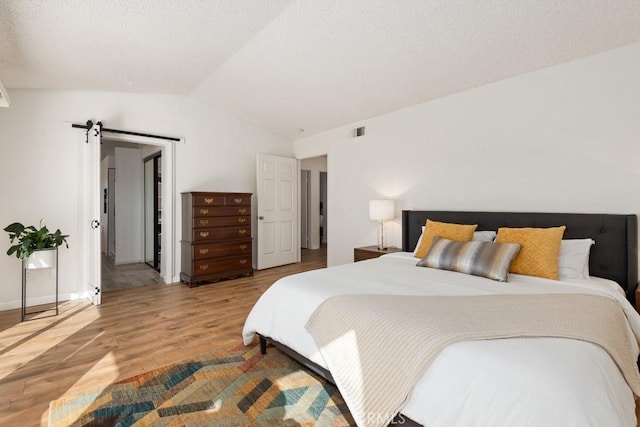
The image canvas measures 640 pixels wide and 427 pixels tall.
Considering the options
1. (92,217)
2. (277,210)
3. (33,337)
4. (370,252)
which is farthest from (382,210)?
(33,337)

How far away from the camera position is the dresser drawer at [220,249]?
14.7 ft

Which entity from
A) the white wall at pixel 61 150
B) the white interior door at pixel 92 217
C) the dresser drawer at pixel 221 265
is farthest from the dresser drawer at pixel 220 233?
the white interior door at pixel 92 217

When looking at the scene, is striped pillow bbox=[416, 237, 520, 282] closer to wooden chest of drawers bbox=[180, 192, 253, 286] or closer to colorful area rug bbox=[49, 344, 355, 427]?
colorful area rug bbox=[49, 344, 355, 427]

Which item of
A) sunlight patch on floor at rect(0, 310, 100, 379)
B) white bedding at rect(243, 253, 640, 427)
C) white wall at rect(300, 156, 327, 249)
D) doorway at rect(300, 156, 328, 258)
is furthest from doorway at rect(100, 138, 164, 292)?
white bedding at rect(243, 253, 640, 427)

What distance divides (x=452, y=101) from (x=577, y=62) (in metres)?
1.13

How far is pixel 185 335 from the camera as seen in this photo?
277cm

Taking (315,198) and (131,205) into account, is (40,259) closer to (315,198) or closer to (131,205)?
(131,205)

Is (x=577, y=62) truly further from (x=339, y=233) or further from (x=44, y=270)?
(x=44, y=270)

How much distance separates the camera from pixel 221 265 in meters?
4.67

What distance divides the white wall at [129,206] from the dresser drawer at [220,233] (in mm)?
2508

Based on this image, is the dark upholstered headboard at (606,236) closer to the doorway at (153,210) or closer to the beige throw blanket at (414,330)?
the beige throw blanket at (414,330)

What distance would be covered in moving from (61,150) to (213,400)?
142 inches

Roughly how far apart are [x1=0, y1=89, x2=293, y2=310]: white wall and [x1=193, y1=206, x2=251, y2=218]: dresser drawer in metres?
0.50

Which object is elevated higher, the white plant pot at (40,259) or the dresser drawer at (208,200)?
the dresser drawer at (208,200)
